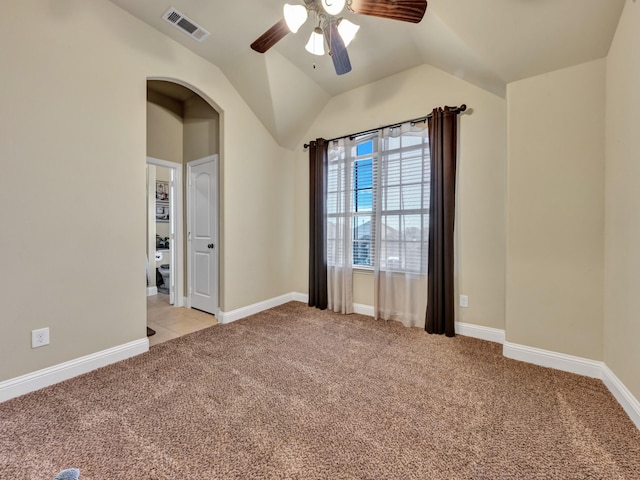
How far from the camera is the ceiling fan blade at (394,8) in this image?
1.55 m

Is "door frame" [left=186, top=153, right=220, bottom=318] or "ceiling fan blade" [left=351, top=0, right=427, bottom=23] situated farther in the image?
"door frame" [left=186, top=153, right=220, bottom=318]

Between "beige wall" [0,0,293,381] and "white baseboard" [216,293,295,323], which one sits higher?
"beige wall" [0,0,293,381]

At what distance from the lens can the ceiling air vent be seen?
2.29 m

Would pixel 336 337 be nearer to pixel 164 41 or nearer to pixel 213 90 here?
A: pixel 213 90

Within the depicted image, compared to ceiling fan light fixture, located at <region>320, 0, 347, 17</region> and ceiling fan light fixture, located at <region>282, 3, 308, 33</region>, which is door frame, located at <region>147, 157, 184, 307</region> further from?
ceiling fan light fixture, located at <region>320, 0, 347, 17</region>

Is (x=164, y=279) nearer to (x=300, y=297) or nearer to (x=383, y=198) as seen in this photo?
(x=300, y=297)

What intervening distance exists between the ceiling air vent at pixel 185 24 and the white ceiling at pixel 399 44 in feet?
0.16

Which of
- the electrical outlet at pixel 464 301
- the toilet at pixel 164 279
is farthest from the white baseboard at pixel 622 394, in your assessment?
the toilet at pixel 164 279


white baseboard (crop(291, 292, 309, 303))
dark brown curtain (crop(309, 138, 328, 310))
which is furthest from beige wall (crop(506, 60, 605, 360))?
white baseboard (crop(291, 292, 309, 303))

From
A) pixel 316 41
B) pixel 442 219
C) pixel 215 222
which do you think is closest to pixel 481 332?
pixel 442 219

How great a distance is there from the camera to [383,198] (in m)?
3.18

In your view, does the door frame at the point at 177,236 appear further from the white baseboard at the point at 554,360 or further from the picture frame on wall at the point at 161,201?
the white baseboard at the point at 554,360

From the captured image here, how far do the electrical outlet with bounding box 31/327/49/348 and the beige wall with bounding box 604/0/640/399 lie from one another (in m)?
3.76

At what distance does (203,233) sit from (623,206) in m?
3.98
